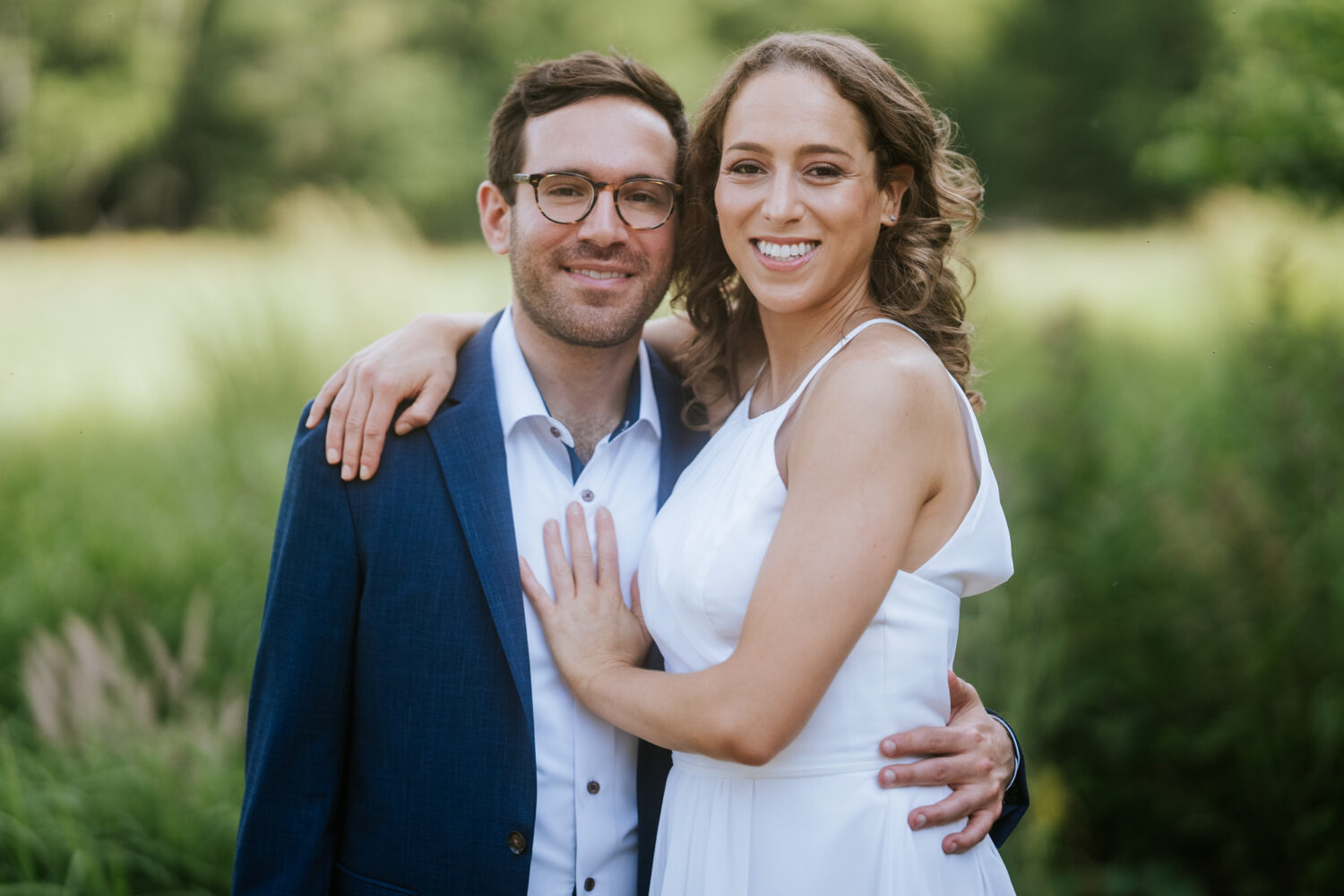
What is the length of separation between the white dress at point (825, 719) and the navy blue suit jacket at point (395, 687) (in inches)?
13.2

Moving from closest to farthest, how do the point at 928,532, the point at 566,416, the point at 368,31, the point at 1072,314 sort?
the point at 928,532
the point at 566,416
the point at 1072,314
the point at 368,31

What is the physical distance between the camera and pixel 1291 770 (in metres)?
3.71

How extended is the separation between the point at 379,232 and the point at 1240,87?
461 cm

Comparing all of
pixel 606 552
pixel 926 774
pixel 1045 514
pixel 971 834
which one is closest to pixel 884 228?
pixel 606 552

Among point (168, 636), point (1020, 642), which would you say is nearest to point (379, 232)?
point (168, 636)

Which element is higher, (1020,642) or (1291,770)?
(1020,642)

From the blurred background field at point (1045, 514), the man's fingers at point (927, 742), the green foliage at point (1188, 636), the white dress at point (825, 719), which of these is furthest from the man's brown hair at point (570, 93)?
the green foliage at point (1188, 636)

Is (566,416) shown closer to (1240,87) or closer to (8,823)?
(8,823)

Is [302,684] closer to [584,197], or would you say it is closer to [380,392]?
[380,392]

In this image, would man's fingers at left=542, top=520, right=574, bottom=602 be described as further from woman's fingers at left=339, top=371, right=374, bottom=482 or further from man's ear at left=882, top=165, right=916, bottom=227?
man's ear at left=882, top=165, right=916, bottom=227

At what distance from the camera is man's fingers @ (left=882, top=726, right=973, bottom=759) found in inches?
75.5

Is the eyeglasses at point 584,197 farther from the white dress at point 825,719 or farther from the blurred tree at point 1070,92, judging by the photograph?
the blurred tree at point 1070,92

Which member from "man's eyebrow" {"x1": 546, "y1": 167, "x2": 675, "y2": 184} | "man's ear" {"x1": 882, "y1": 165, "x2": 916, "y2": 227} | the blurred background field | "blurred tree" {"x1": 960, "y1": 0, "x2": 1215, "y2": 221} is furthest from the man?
"blurred tree" {"x1": 960, "y1": 0, "x2": 1215, "y2": 221}

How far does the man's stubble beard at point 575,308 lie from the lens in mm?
2365
